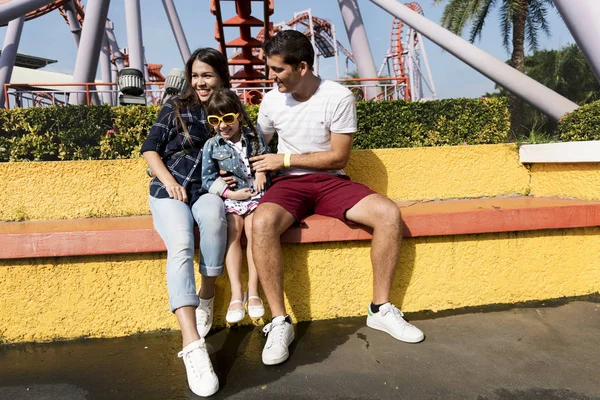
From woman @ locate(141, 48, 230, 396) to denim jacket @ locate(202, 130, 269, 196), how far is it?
70 mm

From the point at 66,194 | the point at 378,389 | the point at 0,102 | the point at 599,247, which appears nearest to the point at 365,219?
the point at 378,389

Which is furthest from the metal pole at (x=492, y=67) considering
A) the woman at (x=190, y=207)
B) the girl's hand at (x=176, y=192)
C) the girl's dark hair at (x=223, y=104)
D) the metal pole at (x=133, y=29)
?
the metal pole at (x=133, y=29)

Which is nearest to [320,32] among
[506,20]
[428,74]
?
[428,74]

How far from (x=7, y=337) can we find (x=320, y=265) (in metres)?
1.87

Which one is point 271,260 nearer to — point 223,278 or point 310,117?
point 223,278

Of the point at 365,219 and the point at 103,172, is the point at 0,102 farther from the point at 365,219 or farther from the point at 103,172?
the point at 365,219

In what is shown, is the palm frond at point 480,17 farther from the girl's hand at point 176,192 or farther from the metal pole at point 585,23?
the girl's hand at point 176,192

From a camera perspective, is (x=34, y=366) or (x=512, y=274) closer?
(x=34, y=366)

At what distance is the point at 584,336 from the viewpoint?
2.20m

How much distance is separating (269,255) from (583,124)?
301 cm

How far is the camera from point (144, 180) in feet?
10.7

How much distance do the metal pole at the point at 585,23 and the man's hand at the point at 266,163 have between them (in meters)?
3.33

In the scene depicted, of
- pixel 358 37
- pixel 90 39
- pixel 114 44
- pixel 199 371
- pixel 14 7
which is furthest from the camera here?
pixel 114 44

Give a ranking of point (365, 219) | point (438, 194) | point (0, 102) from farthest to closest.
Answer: point (0, 102) < point (438, 194) < point (365, 219)
